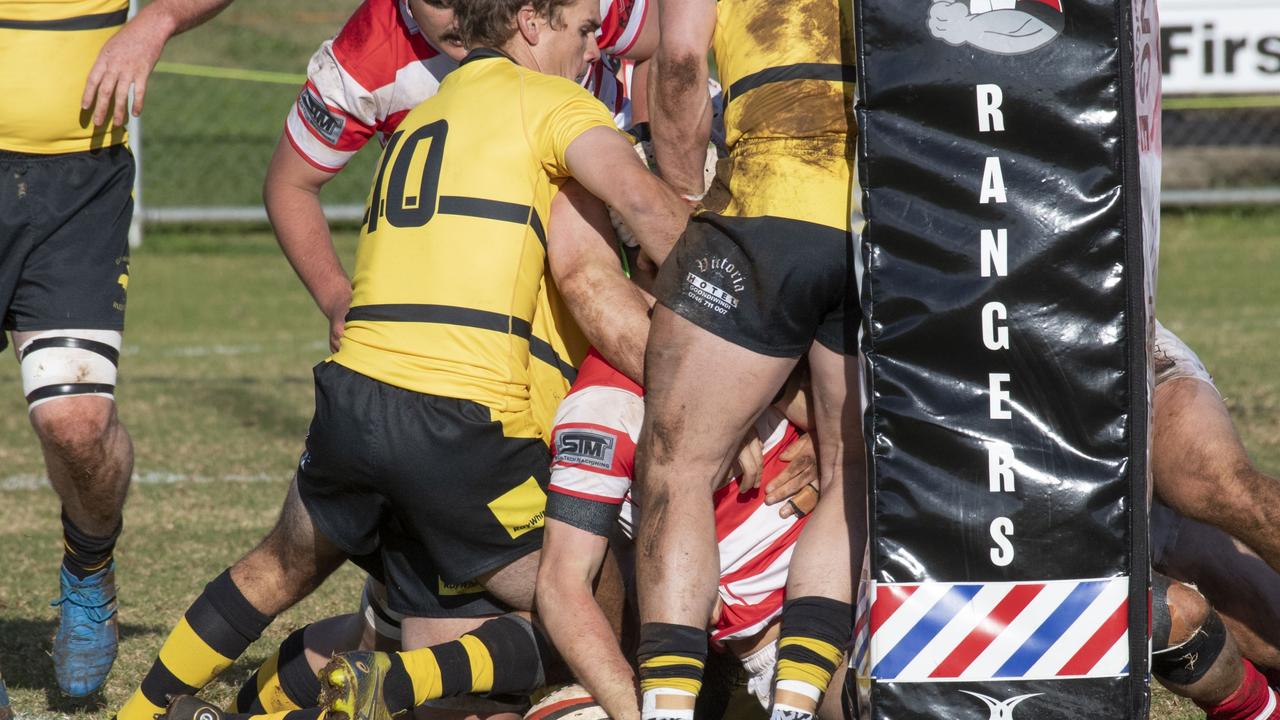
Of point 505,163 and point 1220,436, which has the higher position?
point 505,163

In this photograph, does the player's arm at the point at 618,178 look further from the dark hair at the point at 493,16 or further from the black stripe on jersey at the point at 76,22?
the black stripe on jersey at the point at 76,22

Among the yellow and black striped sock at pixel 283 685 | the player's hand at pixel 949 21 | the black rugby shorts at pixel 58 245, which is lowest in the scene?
the yellow and black striped sock at pixel 283 685

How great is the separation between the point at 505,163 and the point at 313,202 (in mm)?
1339

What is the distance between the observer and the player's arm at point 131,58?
3996mm

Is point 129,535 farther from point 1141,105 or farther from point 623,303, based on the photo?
point 1141,105

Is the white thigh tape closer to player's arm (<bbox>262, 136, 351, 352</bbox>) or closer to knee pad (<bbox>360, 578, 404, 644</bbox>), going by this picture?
knee pad (<bbox>360, 578, 404, 644</bbox>)

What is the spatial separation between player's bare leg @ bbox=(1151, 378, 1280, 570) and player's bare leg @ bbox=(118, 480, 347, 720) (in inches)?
73.1

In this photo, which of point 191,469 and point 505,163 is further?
point 191,469

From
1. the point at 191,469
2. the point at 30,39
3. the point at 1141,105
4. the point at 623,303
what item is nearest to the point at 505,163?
the point at 623,303

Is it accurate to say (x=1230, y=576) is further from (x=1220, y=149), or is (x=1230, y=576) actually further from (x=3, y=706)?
(x=1220, y=149)

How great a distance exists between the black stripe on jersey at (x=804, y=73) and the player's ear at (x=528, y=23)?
0.55 m

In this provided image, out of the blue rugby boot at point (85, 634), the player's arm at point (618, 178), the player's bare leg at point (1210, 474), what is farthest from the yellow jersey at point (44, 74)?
the player's bare leg at point (1210, 474)

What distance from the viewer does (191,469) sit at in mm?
6484

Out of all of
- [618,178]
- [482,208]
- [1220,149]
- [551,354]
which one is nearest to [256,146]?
[1220,149]
